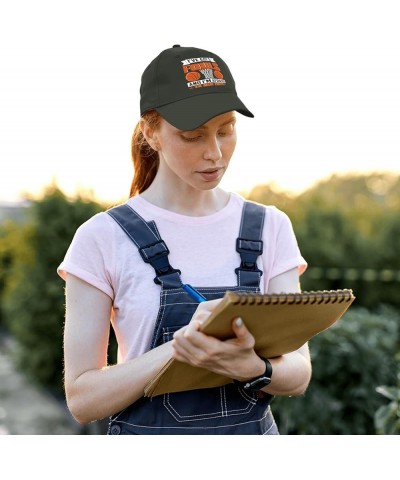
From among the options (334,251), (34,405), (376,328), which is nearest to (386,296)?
(334,251)

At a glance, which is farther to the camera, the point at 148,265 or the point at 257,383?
the point at 148,265

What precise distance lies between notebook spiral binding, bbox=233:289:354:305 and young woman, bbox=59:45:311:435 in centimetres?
20

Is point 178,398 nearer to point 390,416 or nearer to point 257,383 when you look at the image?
point 257,383

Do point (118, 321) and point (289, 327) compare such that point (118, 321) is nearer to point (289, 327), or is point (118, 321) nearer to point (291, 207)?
point (289, 327)

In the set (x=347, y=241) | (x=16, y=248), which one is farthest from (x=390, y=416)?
(x=347, y=241)

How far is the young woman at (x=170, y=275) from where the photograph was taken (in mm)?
1598

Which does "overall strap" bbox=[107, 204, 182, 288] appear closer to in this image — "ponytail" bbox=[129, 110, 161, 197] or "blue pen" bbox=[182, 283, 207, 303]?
"blue pen" bbox=[182, 283, 207, 303]

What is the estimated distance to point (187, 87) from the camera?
5.40 feet

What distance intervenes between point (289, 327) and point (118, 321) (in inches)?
15.8

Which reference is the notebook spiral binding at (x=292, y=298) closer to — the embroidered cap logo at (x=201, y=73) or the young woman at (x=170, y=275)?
the young woman at (x=170, y=275)

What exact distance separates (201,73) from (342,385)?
2879 mm

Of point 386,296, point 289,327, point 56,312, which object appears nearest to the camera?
point 289,327

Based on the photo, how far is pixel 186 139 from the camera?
Result: 1.63m

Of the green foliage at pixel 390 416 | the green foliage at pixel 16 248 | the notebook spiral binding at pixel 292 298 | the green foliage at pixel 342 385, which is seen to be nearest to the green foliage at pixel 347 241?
the green foliage at pixel 16 248
